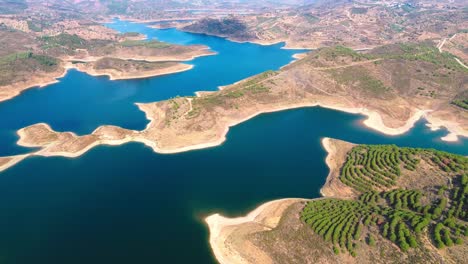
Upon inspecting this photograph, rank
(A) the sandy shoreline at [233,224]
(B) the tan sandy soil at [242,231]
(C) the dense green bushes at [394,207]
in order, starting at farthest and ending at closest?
(A) the sandy shoreline at [233,224] < (B) the tan sandy soil at [242,231] < (C) the dense green bushes at [394,207]

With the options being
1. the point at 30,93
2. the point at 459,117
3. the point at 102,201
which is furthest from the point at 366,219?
the point at 30,93

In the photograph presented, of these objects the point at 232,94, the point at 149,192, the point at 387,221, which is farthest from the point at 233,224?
the point at 232,94

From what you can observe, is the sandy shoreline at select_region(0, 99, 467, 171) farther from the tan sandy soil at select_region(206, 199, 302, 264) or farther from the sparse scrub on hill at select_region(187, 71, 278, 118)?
the tan sandy soil at select_region(206, 199, 302, 264)

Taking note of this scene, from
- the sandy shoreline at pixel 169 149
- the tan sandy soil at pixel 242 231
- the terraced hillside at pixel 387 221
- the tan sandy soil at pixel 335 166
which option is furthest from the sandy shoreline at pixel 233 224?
the sandy shoreline at pixel 169 149

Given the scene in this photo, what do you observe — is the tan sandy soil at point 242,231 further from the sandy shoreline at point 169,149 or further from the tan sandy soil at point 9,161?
the tan sandy soil at point 9,161

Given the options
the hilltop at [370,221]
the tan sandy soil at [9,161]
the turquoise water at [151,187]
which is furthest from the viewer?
the tan sandy soil at [9,161]

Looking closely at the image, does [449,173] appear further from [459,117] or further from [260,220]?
[459,117]
